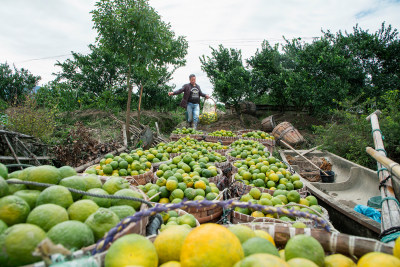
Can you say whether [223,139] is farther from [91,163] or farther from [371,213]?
[371,213]

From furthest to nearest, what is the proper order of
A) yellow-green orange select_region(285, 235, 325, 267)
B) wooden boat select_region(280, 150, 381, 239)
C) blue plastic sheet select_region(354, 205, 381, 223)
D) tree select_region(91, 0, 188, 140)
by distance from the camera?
tree select_region(91, 0, 188, 140), blue plastic sheet select_region(354, 205, 381, 223), wooden boat select_region(280, 150, 381, 239), yellow-green orange select_region(285, 235, 325, 267)

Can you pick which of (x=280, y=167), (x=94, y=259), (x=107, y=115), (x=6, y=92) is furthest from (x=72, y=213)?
(x=6, y=92)

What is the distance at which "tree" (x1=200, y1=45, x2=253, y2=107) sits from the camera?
11.3m

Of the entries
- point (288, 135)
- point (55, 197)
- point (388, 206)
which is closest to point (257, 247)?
point (55, 197)

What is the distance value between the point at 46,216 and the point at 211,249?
2.82ft

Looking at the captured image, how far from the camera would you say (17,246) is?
1.02 metres

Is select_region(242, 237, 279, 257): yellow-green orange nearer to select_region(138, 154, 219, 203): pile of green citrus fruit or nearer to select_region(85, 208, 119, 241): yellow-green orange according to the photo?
select_region(85, 208, 119, 241): yellow-green orange

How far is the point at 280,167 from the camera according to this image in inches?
159

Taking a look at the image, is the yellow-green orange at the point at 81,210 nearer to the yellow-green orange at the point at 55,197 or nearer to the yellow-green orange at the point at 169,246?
the yellow-green orange at the point at 55,197

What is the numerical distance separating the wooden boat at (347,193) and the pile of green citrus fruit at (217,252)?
1919 millimetres

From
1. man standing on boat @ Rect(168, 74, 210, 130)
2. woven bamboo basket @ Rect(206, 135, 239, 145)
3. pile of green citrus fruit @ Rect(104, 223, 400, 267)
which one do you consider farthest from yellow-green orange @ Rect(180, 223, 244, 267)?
man standing on boat @ Rect(168, 74, 210, 130)

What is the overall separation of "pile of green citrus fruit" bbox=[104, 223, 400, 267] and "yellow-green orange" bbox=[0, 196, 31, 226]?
563 mm

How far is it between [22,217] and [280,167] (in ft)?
11.8

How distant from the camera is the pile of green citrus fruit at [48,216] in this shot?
3.41 feet
